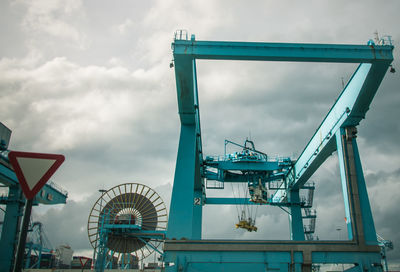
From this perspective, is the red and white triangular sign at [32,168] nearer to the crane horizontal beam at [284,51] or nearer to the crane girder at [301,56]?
the crane girder at [301,56]

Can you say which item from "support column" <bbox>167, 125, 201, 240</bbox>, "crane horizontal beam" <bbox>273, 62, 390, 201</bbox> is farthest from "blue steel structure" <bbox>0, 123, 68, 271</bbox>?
"crane horizontal beam" <bbox>273, 62, 390, 201</bbox>

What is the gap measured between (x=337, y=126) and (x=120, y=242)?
26.8 m

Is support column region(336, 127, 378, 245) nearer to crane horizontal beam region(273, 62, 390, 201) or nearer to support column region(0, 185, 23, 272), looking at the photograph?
crane horizontal beam region(273, 62, 390, 201)

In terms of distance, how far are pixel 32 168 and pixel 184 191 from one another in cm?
1964

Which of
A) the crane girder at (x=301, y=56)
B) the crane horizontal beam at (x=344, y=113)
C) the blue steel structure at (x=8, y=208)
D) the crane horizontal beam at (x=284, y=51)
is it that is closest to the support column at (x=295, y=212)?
the crane horizontal beam at (x=344, y=113)

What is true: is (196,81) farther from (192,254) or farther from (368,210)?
(368,210)

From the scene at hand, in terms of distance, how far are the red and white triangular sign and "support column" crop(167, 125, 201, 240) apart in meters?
18.6

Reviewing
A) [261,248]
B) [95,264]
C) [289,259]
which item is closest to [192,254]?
[261,248]

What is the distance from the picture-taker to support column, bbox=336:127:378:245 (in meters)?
21.7

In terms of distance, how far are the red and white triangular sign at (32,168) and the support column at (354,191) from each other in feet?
71.3

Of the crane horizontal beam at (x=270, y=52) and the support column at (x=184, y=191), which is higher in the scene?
the crane horizontal beam at (x=270, y=52)

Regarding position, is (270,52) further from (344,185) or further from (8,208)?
(8,208)

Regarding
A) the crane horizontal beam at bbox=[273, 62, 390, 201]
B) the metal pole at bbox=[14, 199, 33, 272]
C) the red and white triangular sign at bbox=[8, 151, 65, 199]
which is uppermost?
the crane horizontal beam at bbox=[273, 62, 390, 201]

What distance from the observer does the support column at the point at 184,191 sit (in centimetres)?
2289
